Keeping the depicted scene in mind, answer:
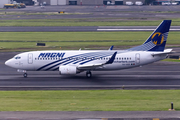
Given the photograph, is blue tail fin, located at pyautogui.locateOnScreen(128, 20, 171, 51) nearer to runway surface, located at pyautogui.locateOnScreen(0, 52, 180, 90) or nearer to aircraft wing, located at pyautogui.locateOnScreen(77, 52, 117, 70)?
runway surface, located at pyautogui.locateOnScreen(0, 52, 180, 90)

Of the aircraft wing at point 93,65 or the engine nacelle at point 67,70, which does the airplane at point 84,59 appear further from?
the engine nacelle at point 67,70

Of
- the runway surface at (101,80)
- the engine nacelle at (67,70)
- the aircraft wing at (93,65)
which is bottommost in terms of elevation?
the runway surface at (101,80)

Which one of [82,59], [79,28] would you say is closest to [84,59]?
[82,59]

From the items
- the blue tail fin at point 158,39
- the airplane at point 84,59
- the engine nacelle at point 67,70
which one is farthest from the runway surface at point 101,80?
the blue tail fin at point 158,39

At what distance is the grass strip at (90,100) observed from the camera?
87.2 feet

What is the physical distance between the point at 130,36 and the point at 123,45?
13926mm

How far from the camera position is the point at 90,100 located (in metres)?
29.8

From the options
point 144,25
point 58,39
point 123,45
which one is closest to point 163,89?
point 123,45

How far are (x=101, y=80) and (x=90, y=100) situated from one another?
1079 centimetres

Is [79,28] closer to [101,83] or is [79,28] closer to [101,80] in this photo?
[101,80]

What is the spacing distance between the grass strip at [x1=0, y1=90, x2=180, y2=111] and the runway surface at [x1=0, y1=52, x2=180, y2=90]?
2771 mm

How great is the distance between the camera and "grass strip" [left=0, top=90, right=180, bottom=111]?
26.6 m

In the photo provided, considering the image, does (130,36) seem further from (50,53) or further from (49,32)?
(50,53)

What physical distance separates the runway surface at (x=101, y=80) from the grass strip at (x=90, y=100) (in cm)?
277
